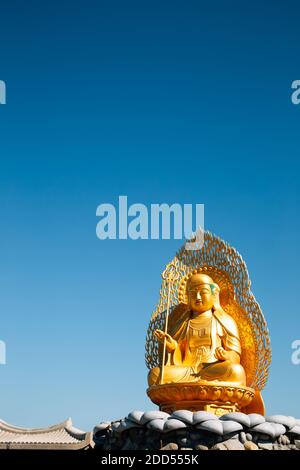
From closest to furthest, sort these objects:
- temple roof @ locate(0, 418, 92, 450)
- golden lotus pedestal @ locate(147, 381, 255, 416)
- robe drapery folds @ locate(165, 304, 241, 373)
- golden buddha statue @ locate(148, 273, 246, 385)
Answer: golden lotus pedestal @ locate(147, 381, 255, 416) → golden buddha statue @ locate(148, 273, 246, 385) → robe drapery folds @ locate(165, 304, 241, 373) → temple roof @ locate(0, 418, 92, 450)

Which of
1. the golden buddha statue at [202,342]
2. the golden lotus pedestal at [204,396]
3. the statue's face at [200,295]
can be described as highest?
the statue's face at [200,295]

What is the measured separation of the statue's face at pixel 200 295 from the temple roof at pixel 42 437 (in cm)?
478

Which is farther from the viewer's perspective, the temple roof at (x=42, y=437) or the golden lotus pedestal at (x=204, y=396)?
the temple roof at (x=42, y=437)

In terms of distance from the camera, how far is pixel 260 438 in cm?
945

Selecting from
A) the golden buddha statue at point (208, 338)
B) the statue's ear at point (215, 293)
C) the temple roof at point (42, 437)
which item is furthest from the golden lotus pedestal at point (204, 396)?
the temple roof at point (42, 437)

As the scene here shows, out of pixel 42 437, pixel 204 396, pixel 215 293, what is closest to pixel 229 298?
pixel 215 293

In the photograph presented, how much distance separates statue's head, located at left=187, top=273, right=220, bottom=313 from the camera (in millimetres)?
12664

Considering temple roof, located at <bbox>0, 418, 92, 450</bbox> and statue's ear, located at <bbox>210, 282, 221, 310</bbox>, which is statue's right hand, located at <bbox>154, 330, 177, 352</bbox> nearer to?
statue's ear, located at <bbox>210, 282, 221, 310</bbox>


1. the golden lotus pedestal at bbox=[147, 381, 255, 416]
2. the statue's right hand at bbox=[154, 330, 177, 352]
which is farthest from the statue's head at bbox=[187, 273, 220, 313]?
the golden lotus pedestal at bbox=[147, 381, 255, 416]

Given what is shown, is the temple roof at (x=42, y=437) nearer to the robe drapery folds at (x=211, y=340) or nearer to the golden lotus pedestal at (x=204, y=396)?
the robe drapery folds at (x=211, y=340)

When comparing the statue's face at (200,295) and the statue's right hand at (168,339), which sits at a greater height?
the statue's face at (200,295)

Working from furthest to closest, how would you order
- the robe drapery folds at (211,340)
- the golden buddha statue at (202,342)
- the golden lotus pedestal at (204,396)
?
the robe drapery folds at (211,340) < the golden buddha statue at (202,342) < the golden lotus pedestal at (204,396)

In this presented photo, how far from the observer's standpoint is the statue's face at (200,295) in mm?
12664

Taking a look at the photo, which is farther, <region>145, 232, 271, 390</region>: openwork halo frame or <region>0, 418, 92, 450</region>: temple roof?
<region>0, 418, 92, 450</region>: temple roof
